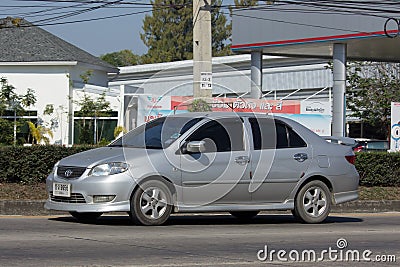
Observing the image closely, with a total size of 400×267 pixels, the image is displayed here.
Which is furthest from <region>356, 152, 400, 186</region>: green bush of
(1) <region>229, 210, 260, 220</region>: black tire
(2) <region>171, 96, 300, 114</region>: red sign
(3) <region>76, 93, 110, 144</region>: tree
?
(3) <region>76, 93, 110, 144</region>: tree

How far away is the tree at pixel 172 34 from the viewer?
82.6 m

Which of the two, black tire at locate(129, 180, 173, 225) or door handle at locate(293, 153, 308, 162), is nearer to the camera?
black tire at locate(129, 180, 173, 225)

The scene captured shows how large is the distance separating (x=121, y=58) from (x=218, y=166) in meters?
94.1

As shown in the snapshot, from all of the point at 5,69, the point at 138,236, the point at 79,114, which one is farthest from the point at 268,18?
the point at 138,236

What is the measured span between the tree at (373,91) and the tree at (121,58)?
5042 cm

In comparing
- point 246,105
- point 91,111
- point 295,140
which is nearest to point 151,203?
point 295,140

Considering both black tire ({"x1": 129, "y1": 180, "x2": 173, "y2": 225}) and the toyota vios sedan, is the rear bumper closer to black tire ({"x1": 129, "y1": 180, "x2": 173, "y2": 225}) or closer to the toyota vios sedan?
the toyota vios sedan

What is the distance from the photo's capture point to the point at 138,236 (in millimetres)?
11242

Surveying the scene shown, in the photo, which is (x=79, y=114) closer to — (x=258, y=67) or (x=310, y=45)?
(x=258, y=67)

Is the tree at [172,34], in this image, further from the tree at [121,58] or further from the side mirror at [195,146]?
the side mirror at [195,146]

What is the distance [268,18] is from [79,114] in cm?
1123

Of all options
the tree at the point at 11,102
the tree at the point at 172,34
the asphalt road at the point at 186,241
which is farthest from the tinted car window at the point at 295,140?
the tree at the point at 172,34

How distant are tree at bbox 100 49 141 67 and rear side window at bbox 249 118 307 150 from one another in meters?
79.5

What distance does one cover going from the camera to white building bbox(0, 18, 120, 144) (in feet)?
124
